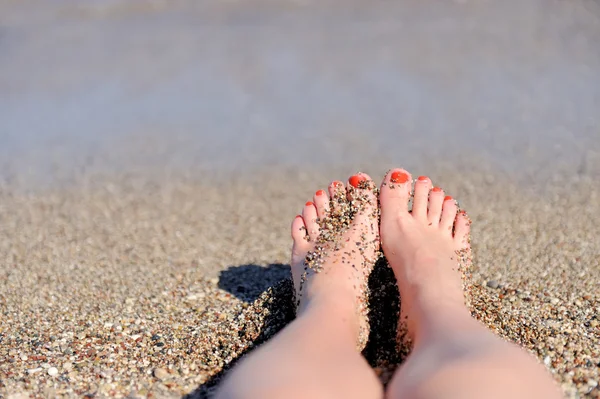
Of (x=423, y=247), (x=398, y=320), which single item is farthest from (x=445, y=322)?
(x=423, y=247)

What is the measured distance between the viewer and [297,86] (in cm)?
687

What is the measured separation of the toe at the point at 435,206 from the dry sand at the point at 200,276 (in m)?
0.34

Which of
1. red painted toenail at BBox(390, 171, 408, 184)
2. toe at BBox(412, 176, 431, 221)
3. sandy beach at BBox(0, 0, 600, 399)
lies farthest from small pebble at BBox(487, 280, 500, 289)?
red painted toenail at BBox(390, 171, 408, 184)

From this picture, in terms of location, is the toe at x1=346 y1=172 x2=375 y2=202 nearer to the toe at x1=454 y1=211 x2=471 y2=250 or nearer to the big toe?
the big toe

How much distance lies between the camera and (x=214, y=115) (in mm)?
6375

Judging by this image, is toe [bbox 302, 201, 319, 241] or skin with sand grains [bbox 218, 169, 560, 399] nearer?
skin with sand grains [bbox 218, 169, 560, 399]

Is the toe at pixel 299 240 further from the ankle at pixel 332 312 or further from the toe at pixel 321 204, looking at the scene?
the ankle at pixel 332 312

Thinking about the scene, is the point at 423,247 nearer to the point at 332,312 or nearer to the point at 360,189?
the point at 360,189

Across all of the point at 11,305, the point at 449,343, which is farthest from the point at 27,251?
the point at 449,343

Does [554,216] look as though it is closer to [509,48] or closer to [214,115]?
[214,115]

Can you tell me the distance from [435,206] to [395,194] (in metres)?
0.19

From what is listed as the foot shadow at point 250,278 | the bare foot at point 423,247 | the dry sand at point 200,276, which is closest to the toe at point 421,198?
the bare foot at point 423,247

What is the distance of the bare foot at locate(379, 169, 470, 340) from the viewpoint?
217 centimetres

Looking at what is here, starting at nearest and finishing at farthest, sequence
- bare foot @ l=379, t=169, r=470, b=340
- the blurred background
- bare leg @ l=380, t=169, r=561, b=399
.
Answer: bare leg @ l=380, t=169, r=561, b=399
bare foot @ l=379, t=169, r=470, b=340
the blurred background
